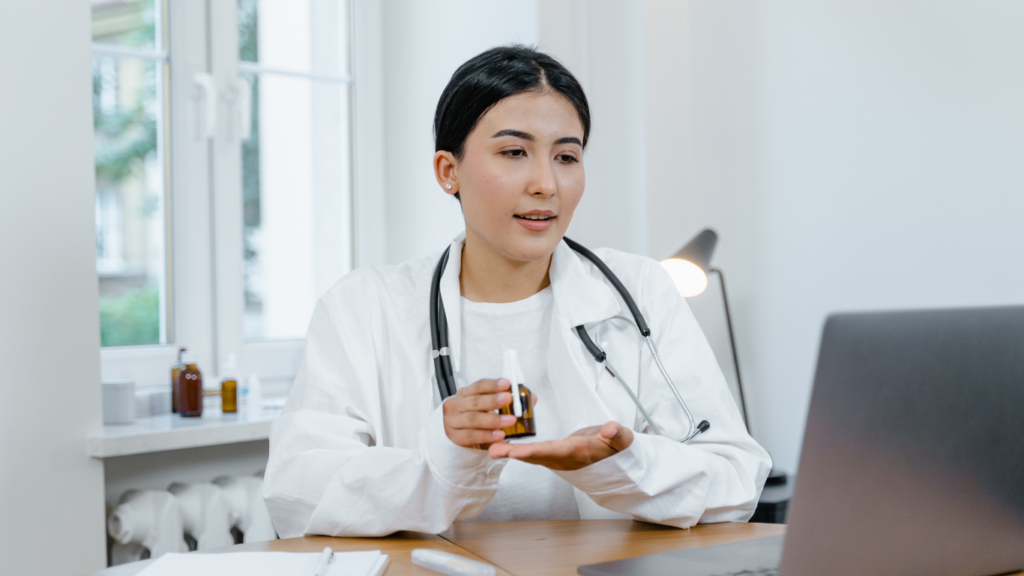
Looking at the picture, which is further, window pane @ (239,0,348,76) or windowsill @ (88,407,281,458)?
window pane @ (239,0,348,76)

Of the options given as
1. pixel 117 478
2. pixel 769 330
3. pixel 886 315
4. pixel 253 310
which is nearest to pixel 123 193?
pixel 253 310

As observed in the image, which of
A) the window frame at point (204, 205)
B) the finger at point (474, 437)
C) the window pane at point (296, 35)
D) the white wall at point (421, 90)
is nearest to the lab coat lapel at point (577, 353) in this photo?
the finger at point (474, 437)

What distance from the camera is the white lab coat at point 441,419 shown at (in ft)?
3.52

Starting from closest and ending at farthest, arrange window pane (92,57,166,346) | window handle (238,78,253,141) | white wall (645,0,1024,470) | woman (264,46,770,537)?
woman (264,46,770,537) < white wall (645,0,1024,470) < window pane (92,57,166,346) < window handle (238,78,253,141)

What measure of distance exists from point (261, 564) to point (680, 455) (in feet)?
1.85

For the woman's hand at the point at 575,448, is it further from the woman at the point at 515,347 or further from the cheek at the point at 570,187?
the cheek at the point at 570,187

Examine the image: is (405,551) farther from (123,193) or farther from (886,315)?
(123,193)

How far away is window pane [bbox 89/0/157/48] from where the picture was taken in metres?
2.18

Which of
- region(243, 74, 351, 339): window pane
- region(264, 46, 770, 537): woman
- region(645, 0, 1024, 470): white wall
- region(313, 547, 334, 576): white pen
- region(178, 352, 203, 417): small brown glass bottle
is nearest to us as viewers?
region(313, 547, 334, 576): white pen

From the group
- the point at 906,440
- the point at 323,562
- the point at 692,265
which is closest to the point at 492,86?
the point at 692,265

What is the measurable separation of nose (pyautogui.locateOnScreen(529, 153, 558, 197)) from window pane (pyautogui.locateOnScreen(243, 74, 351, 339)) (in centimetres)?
132

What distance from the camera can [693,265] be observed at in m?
1.87

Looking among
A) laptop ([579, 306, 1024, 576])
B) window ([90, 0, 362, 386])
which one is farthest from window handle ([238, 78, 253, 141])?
laptop ([579, 306, 1024, 576])

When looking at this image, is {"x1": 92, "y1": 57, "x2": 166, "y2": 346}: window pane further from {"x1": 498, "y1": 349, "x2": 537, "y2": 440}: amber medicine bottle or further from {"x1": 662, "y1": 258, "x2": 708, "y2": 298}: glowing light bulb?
{"x1": 498, "y1": 349, "x2": 537, "y2": 440}: amber medicine bottle
